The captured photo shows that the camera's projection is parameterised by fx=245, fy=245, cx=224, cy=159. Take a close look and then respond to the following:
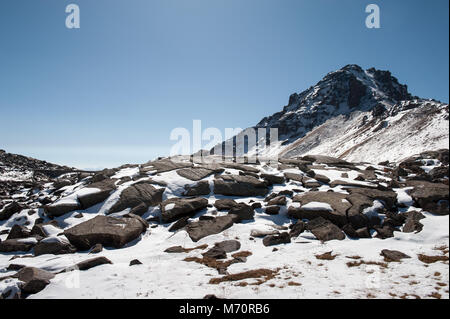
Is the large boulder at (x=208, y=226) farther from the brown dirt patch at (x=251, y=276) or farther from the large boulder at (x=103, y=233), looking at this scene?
the brown dirt patch at (x=251, y=276)

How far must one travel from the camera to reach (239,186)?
25.3 m

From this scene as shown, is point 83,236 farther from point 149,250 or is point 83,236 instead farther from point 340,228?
point 340,228

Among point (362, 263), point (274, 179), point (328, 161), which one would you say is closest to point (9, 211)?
point (274, 179)

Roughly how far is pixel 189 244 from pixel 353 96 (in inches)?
6870

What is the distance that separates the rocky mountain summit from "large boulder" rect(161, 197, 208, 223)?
0.35 feet

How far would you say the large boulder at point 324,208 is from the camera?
17.7 m

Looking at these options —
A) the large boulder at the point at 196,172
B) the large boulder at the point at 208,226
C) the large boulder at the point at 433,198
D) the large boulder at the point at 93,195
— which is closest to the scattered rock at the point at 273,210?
the large boulder at the point at 208,226

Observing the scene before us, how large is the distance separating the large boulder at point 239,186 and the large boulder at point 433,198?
12404 mm

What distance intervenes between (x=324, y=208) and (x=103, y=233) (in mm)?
15734

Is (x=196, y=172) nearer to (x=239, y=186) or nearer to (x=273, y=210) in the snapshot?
(x=239, y=186)

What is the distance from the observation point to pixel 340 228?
55.8 feet

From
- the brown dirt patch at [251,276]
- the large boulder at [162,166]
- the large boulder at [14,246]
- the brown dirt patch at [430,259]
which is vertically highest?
the large boulder at [162,166]

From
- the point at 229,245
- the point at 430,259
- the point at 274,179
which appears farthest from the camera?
the point at 274,179

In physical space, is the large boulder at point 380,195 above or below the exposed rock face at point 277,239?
above
